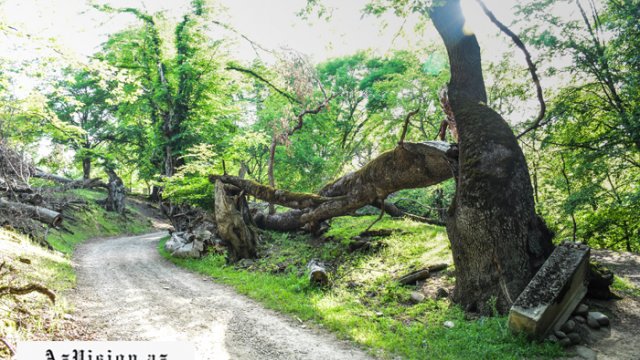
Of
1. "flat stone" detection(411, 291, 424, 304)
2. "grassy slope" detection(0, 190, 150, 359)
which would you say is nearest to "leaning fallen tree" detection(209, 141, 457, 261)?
"flat stone" detection(411, 291, 424, 304)

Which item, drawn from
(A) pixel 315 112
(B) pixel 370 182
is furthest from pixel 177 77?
(B) pixel 370 182

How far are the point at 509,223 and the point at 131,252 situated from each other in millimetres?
14776

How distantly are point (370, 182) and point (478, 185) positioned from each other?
3.81m

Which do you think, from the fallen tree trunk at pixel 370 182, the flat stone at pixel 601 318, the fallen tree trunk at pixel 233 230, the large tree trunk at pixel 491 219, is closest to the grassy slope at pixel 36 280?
the fallen tree trunk at pixel 233 230

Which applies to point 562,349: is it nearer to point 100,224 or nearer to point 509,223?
point 509,223

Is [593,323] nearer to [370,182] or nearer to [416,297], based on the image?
[416,297]

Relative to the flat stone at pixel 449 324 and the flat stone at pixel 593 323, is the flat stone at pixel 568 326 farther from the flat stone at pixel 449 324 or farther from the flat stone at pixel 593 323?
the flat stone at pixel 449 324

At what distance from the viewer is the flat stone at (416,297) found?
7.35 meters

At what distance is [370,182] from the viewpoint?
10.1 metres

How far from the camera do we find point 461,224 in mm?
6891

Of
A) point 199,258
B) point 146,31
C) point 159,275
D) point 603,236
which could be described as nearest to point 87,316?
point 159,275

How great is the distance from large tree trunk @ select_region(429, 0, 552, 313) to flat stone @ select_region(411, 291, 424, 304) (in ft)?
2.53

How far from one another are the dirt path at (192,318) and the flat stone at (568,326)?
311 cm

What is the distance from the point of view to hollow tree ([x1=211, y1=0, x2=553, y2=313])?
20.5 ft
